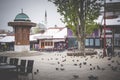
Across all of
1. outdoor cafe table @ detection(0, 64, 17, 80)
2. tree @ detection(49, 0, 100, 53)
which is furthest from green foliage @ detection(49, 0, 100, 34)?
outdoor cafe table @ detection(0, 64, 17, 80)

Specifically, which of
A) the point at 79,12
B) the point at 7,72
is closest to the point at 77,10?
the point at 79,12

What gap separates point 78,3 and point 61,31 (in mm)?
25200

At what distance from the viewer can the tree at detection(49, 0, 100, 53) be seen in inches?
1035

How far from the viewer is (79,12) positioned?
26594 millimetres

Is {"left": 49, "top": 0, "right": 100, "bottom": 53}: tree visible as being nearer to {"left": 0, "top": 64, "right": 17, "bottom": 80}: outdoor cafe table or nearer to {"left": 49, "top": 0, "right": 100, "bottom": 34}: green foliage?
{"left": 49, "top": 0, "right": 100, "bottom": 34}: green foliage

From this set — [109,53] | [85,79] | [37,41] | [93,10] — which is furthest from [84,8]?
[37,41]

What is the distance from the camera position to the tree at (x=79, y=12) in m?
26.3

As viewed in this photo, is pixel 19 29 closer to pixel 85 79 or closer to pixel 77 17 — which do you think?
pixel 77 17

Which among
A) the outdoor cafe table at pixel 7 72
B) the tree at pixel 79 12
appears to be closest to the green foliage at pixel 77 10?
the tree at pixel 79 12

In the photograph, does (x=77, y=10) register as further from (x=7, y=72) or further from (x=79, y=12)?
(x=7, y=72)

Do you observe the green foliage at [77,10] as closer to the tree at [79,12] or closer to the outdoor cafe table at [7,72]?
the tree at [79,12]

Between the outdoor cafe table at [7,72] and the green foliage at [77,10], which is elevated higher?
the green foliage at [77,10]

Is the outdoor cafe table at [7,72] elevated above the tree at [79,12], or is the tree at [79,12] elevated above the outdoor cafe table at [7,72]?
the tree at [79,12]

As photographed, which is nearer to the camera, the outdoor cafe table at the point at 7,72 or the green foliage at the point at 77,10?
the outdoor cafe table at the point at 7,72
